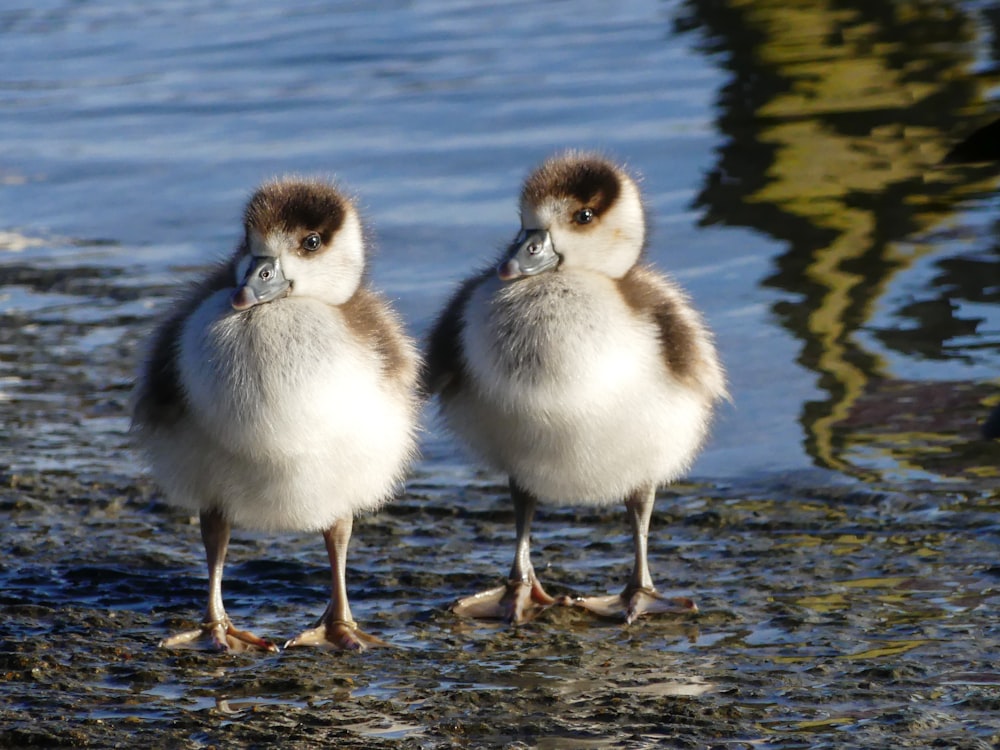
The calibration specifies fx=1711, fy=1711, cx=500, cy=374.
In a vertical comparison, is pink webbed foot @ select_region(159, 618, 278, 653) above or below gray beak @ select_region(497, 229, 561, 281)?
below

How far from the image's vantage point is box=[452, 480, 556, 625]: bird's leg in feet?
19.6

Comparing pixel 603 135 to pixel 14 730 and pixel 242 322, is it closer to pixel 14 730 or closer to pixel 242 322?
pixel 242 322

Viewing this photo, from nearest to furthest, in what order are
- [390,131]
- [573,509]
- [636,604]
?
[636,604], [573,509], [390,131]

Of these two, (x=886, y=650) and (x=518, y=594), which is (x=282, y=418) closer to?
(x=518, y=594)

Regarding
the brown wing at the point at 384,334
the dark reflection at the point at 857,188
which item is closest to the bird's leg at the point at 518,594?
the brown wing at the point at 384,334

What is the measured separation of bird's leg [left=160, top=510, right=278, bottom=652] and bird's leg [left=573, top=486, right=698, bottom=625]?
1.17 metres

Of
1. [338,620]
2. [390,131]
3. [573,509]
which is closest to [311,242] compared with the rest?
[338,620]

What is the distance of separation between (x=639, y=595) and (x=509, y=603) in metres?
0.46

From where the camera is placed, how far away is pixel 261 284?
5.63 m

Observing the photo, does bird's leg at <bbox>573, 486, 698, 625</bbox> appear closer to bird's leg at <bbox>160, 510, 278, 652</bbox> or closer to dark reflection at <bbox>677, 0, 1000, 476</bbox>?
bird's leg at <bbox>160, 510, 278, 652</bbox>

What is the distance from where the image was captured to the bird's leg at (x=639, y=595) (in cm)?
591

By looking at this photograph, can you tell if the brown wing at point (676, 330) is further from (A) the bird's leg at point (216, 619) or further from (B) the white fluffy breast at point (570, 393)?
(A) the bird's leg at point (216, 619)

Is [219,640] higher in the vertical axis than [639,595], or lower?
higher

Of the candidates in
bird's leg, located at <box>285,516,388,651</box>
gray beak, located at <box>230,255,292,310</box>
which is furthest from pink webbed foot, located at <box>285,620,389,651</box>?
gray beak, located at <box>230,255,292,310</box>
